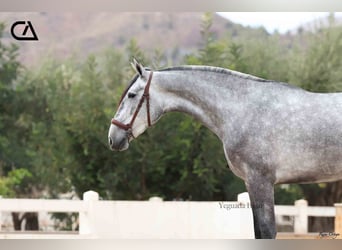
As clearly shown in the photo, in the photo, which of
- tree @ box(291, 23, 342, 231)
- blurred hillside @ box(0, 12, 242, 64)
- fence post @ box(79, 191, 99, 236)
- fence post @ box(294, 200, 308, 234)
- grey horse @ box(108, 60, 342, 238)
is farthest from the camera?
blurred hillside @ box(0, 12, 242, 64)

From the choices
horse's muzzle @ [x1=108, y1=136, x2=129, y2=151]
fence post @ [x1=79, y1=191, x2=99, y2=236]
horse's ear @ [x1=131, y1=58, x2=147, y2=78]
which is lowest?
fence post @ [x1=79, y1=191, x2=99, y2=236]

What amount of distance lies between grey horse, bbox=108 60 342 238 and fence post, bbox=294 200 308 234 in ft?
17.5

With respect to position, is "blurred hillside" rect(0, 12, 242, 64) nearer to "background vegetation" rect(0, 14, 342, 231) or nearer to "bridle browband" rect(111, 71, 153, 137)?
"background vegetation" rect(0, 14, 342, 231)

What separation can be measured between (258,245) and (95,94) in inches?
296

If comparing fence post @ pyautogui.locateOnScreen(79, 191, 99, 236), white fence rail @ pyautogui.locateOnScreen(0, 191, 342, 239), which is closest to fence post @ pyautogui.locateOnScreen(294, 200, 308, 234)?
white fence rail @ pyautogui.locateOnScreen(0, 191, 342, 239)

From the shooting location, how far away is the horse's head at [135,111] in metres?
3.83

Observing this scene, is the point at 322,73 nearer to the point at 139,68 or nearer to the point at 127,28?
the point at 139,68

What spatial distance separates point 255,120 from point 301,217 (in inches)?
220

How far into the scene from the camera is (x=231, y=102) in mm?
3754

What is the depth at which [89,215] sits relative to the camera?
27.6 ft

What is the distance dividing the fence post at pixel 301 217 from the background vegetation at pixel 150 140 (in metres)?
1.58

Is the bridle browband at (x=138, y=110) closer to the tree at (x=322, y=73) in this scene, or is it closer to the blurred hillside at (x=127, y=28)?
the tree at (x=322, y=73)

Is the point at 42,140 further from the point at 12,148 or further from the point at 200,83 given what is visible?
the point at 200,83

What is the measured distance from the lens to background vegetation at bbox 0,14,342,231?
10.2m
